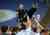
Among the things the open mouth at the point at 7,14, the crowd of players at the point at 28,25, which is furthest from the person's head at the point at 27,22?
the open mouth at the point at 7,14

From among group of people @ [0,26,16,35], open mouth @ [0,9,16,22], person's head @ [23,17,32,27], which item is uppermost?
open mouth @ [0,9,16,22]

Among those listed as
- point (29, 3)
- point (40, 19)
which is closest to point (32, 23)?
point (40, 19)

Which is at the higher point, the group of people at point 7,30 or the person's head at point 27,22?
the person's head at point 27,22

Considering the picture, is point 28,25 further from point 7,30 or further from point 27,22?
point 7,30

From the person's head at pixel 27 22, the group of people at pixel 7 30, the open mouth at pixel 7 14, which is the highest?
the open mouth at pixel 7 14

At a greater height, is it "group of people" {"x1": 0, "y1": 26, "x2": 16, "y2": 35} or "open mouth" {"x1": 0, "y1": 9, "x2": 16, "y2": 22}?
"open mouth" {"x1": 0, "y1": 9, "x2": 16, "y2": 22}

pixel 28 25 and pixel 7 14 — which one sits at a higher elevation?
pixel 7 14

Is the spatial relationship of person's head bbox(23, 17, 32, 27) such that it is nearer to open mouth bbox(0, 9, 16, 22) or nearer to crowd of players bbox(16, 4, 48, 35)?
crowd of players bbox(16, 4, 48, 35)

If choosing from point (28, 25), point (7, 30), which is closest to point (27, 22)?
point (28, 25)

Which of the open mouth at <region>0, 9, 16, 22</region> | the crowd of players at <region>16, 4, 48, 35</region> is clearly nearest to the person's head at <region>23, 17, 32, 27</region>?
the crowd of players at <region>16, 4, 48, 35</region>

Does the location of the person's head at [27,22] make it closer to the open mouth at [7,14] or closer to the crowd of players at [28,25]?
the crowd of players at [28,25]

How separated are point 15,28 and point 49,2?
425mm

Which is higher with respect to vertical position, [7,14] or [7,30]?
[7,14]

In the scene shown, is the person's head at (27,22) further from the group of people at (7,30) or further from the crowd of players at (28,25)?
the group of people at (7,30)
